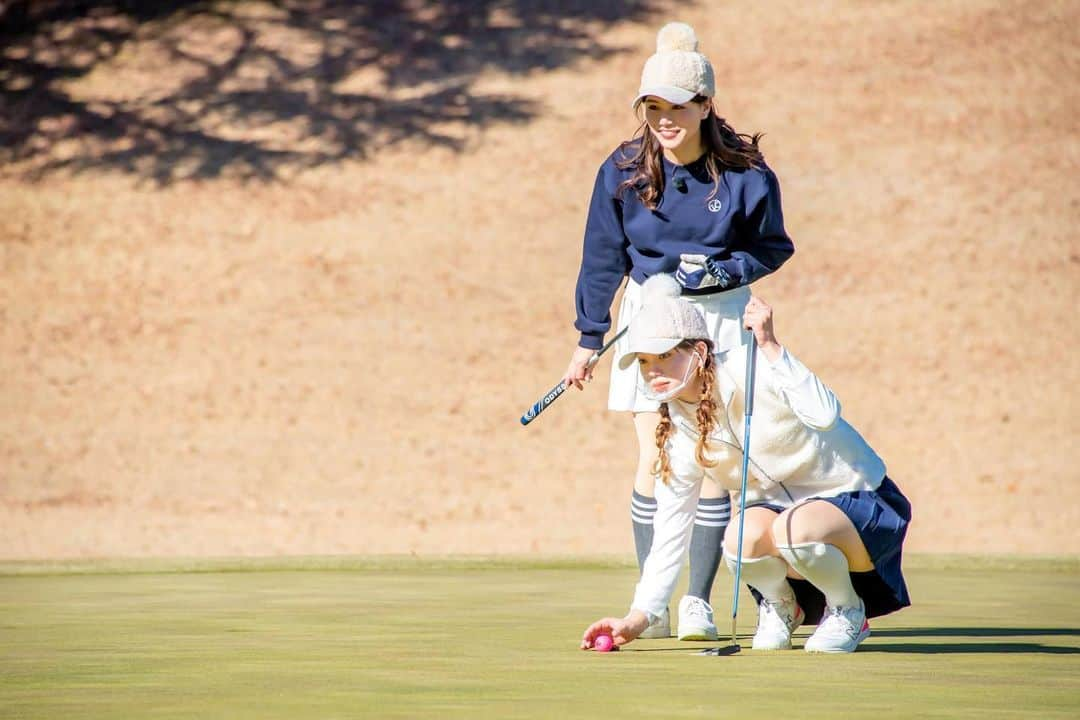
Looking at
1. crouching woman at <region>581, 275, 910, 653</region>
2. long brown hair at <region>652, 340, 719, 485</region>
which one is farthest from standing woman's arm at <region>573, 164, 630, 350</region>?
long brown hair at <region>652, 340, 719, 485</region>

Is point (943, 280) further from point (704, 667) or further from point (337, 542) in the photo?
point (704, 667)

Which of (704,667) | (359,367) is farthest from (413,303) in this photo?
(704,667)

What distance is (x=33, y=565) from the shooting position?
687 centimetres

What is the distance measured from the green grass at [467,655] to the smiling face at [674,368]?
0.59m

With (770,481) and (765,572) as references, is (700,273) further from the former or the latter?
(765,572)

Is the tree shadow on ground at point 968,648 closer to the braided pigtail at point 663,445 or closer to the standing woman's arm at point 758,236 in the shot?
the braided pigtail at point 663,445

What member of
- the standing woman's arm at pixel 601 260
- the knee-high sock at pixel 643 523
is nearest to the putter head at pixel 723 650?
the knee-high sock at pixel 643 523

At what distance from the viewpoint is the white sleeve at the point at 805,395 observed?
152 inches

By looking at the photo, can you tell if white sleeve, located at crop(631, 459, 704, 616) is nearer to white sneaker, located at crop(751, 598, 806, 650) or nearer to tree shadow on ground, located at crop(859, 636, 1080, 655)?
white sneaker, located at crop(751, 598, 806, 650)

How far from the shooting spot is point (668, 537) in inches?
164

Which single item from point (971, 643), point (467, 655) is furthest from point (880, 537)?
point (467, 655)

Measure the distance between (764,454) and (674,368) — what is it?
1.01ft

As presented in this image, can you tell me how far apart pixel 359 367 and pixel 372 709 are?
10296mm

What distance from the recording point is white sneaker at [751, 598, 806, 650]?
13.3ft
